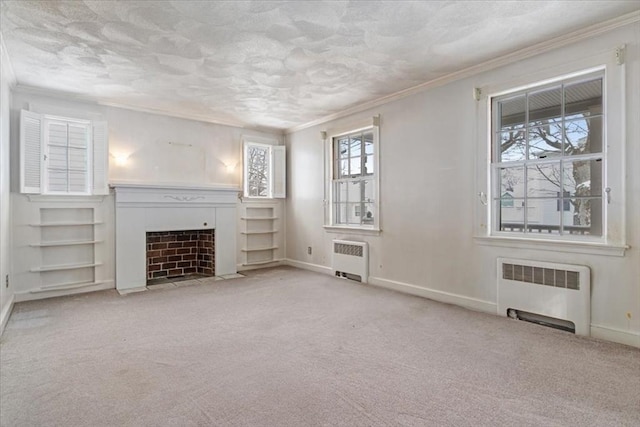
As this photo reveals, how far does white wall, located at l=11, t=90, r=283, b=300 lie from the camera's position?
166 inches

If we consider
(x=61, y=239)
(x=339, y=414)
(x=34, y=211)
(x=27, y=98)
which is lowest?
(x=339, y=414)

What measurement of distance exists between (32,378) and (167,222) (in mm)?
3144

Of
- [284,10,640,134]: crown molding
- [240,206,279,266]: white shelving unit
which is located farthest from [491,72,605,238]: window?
[240,206,279,266]: white shelving unit

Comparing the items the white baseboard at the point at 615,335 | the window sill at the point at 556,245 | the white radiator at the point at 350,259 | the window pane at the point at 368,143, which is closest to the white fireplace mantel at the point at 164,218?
the white radiator at the point at 350,259

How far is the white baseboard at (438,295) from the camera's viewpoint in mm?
3672

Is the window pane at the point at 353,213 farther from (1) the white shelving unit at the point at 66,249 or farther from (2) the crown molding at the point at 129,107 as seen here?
(1) the white shelving unit at the point at 66,249

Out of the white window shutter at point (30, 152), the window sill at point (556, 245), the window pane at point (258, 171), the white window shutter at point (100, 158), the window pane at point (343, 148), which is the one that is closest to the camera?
the window sill at point (556, 245)

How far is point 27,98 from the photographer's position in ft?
14.0

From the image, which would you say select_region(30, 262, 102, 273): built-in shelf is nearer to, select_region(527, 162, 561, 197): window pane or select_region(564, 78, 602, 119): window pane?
select_region(527, 162, 561, 197): window pane

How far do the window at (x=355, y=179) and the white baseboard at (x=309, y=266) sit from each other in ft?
2.57

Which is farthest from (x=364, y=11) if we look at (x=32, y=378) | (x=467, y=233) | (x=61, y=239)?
(x=61, y=239)

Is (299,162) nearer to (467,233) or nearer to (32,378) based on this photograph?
(467,233)

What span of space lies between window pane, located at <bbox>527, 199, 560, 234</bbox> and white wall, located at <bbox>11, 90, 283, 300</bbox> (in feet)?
14.7

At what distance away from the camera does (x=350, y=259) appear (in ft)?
17.2
